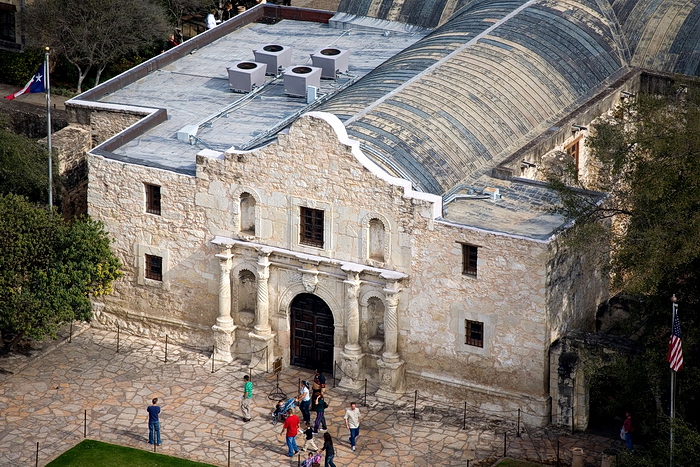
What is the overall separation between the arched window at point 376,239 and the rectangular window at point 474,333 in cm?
395

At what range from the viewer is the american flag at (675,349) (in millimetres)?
52188

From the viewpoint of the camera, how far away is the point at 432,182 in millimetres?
61375

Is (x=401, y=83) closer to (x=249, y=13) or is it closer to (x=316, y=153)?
(x=316, y=153)

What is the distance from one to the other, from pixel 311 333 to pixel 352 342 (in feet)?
8.17

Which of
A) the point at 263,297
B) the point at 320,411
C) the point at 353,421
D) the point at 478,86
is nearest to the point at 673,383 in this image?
the point at 353,421

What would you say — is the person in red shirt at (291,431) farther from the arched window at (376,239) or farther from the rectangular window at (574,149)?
the rectangular window at (574,149)

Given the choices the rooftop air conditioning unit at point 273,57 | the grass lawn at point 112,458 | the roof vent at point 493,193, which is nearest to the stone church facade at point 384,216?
the roof vent at point 493,193

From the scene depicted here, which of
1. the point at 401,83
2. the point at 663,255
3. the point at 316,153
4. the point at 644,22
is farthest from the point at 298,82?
the point at 663,255

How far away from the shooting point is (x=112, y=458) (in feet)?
188

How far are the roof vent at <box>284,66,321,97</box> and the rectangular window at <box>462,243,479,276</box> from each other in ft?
48.1

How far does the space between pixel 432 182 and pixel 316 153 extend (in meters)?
4.50

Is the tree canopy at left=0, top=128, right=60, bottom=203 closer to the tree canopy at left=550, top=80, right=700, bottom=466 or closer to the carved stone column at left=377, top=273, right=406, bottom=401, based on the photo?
the carved stone column at left=377, top=273, right=406, bottom=401

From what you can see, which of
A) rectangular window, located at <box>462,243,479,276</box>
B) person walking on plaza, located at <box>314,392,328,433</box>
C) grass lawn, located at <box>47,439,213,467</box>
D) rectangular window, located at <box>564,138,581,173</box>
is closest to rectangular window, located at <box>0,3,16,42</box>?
rectangular window, located at <box>564,138,581,173</box>

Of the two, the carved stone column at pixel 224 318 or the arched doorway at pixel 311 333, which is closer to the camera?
the arched doorway at pixel 311 333
